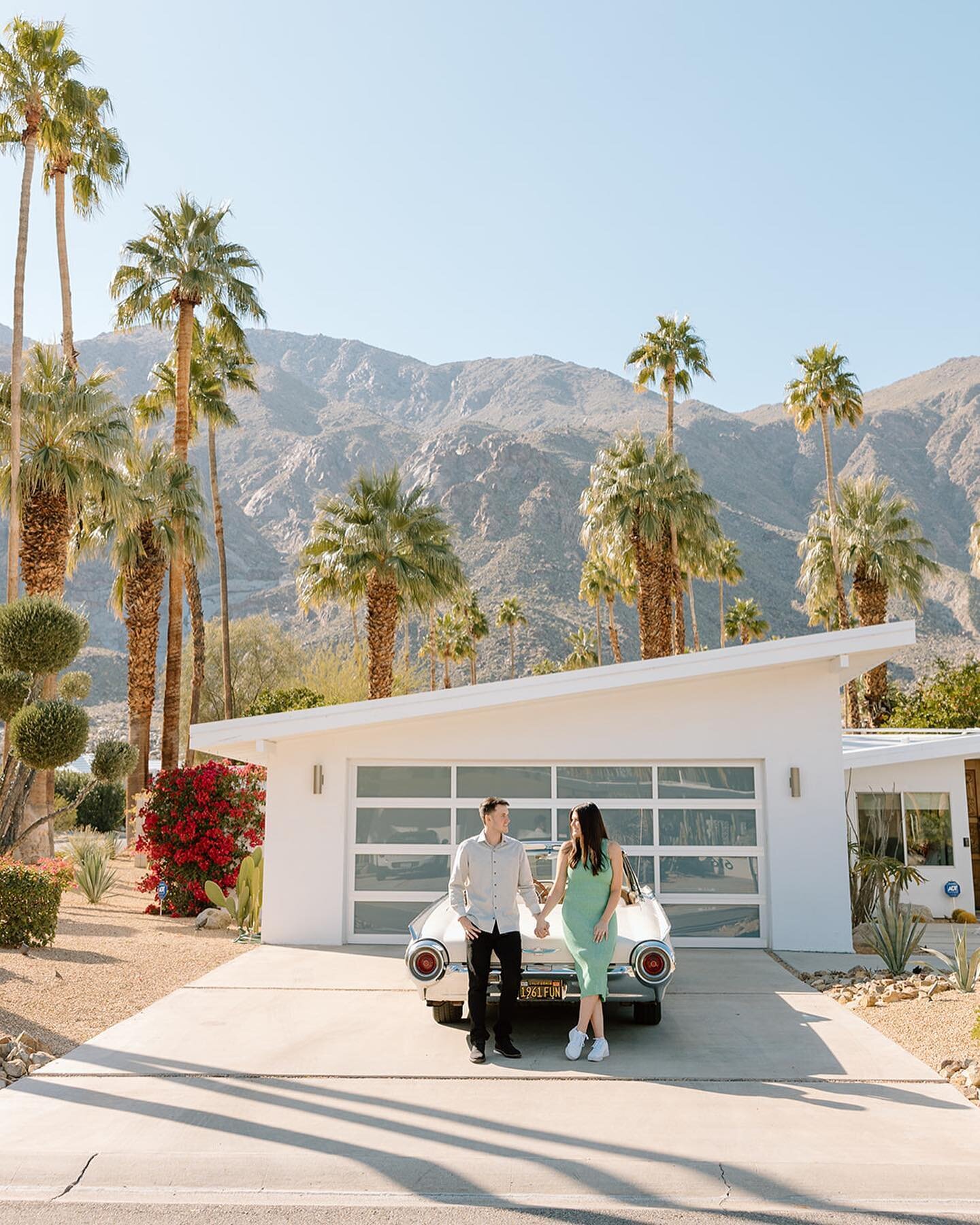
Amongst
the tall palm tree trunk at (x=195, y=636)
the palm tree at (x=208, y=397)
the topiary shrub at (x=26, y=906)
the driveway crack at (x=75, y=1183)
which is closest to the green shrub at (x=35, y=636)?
the topiary shrub at (x=26, y=906)

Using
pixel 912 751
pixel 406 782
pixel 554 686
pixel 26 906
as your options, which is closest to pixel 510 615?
pixel 912 751

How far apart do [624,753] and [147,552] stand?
16.7 m

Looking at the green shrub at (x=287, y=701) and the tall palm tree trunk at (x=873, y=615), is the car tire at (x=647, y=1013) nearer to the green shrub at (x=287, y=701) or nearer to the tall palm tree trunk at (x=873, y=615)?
the green shrub at (x=287, y=701)

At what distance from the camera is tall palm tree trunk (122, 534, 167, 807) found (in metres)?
25.5

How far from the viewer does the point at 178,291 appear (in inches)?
1004

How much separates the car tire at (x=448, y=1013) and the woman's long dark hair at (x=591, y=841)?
189 cm

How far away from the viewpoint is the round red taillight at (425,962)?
24.7ft

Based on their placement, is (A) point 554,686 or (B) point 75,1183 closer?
(B) point 75,1183

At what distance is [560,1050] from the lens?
24.4 ft

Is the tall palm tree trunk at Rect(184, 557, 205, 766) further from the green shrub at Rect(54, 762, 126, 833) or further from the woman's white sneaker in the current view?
the woman's white sneaker

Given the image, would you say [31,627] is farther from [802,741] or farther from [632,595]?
[632,595]

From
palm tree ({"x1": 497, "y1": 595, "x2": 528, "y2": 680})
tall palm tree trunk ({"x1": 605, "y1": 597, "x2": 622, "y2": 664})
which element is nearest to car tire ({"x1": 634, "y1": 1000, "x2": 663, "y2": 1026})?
tall palm tree trunk ({"x1": 605, "y1": 597, "x2": 622, "y2": 664})

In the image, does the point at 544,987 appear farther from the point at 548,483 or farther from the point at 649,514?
the point at 548,483

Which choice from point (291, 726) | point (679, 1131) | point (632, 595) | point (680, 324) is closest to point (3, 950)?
point (291, 726)
